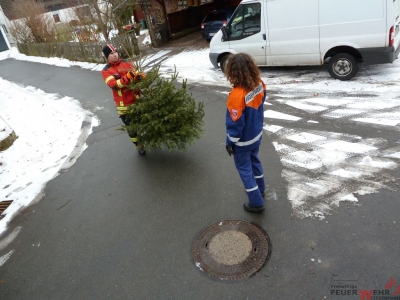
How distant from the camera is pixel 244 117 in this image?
3.01m

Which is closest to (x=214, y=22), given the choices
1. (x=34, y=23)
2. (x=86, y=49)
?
(x=86, y=49)

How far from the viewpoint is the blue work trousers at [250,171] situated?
3252 mm

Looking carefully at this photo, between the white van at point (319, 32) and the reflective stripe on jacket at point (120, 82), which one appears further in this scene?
the white van at point (319, 32)

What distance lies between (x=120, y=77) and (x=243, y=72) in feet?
8.38

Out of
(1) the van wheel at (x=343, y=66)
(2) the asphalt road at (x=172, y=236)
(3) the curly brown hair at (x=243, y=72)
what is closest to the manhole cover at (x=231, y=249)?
(2) the asphalt road at (x=172, y=236)

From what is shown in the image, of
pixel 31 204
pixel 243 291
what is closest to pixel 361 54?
pixel 243 291

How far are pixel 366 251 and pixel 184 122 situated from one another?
10.0 ft

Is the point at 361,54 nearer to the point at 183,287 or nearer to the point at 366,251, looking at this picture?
the point at 366,251

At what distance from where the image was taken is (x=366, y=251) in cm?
278

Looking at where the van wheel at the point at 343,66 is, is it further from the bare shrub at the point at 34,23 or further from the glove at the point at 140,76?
the bare shrub at the point at 34,23
